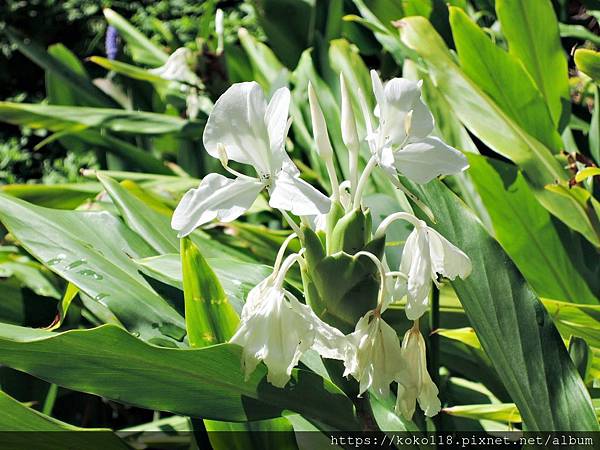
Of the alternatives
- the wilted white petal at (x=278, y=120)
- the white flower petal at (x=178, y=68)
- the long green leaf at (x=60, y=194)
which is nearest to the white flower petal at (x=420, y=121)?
the wilted white petal at (x=278, y=120)

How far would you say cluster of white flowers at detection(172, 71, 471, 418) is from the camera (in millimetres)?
589

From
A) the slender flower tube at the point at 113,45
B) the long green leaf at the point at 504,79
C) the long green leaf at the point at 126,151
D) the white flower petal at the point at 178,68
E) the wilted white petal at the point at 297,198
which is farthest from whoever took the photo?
the slender flower tube at the point at 113,45

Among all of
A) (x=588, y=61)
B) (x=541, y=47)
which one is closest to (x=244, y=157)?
(x=588, y=61)

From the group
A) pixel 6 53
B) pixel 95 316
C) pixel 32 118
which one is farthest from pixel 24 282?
pixel 6 53

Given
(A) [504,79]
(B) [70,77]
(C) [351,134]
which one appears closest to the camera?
(C) [351,134]

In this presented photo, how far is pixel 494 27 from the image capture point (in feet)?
5.60

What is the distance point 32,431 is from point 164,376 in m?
0.14

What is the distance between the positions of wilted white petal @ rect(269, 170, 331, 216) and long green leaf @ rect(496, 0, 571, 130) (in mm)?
824

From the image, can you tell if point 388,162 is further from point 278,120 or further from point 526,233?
point 526,233

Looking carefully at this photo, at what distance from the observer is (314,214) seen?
575mm

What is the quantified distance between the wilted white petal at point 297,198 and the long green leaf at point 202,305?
19 cm

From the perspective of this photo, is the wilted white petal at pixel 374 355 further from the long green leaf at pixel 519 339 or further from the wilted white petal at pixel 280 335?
the long green leaf at pixel 519 339

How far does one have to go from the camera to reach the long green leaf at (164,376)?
24.9 inches

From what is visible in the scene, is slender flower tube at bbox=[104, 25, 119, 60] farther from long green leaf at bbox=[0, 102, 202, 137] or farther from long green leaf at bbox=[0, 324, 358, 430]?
long green leaf at bbox=[0, 324, 358, 430]
